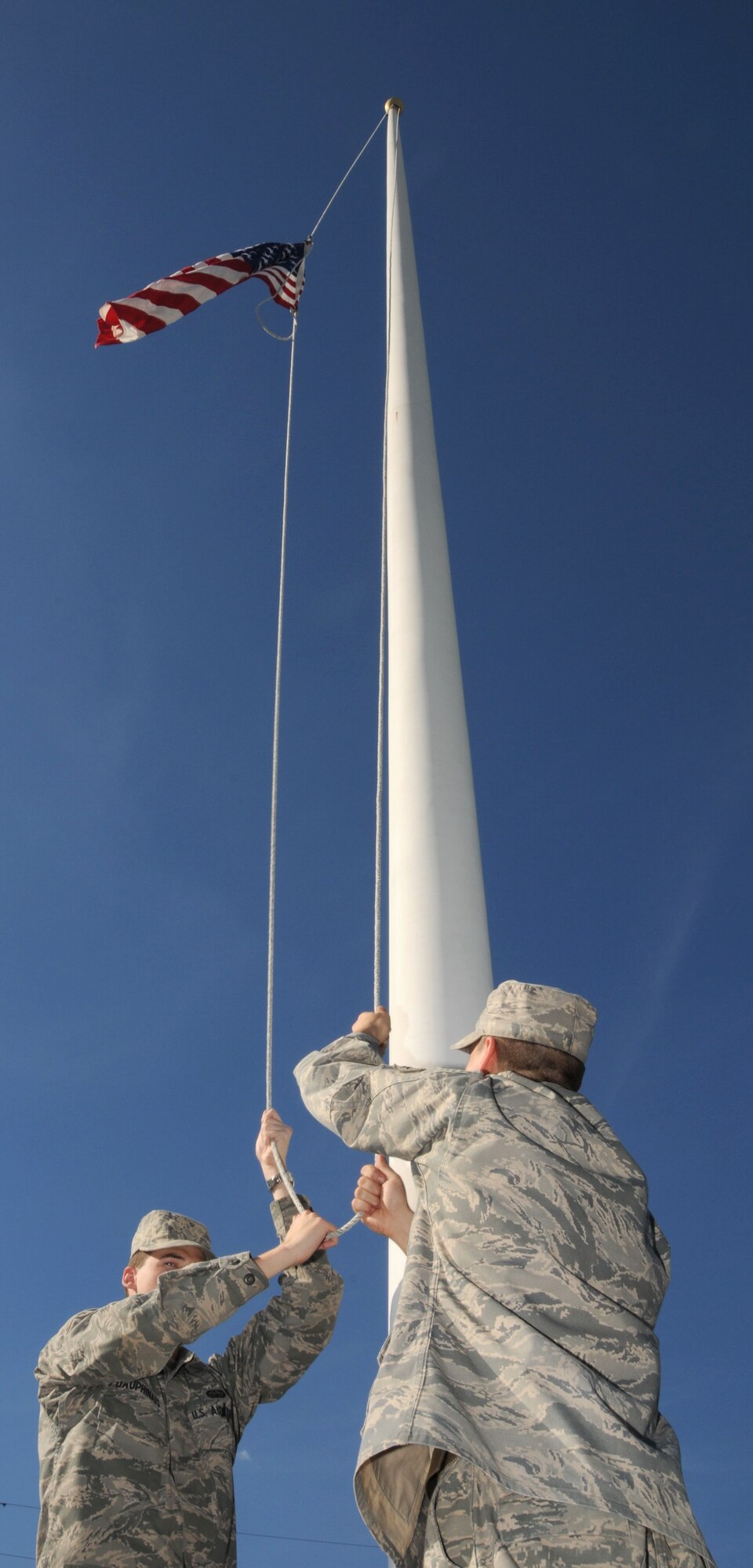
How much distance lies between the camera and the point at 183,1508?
6.30m

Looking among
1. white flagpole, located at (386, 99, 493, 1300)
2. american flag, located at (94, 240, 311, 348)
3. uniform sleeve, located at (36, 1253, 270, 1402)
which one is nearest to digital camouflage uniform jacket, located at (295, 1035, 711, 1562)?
uniform sleeve, located at (36, 1253, 270, 1402)

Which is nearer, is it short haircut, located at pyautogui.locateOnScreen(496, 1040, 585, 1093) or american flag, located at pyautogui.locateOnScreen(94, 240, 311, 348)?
short haircut, located at pyautogui.locateOnScreen(496, 1040, 585, 1093)

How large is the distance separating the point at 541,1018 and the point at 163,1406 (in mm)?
2977

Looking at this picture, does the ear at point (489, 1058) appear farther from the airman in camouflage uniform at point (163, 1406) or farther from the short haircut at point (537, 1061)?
the airman in camouflage uniform at point (163, 1406)

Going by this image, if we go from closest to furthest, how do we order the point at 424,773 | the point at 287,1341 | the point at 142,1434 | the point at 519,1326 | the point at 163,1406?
the point at 519,1326, the point at 142,1434, the point at 163,1406, the point at 287,1341, the point at 424,773

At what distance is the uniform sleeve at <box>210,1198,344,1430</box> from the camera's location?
702 cm

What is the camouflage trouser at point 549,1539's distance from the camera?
4.17 metres

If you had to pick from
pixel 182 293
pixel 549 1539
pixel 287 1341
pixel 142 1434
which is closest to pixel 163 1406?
pixel 142 1434

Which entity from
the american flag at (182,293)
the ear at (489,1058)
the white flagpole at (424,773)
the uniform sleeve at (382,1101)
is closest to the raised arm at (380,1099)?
the uniform sleeve at (382,1101)

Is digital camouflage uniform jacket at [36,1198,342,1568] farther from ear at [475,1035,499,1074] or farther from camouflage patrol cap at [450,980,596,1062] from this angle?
camouflage patrol cap at [450,980,596,1062]

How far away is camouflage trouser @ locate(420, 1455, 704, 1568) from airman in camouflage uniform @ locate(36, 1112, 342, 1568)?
2263mm

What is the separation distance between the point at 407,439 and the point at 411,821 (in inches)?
168

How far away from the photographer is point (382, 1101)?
5.38 meters

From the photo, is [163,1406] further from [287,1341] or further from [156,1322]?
[287,1341]
